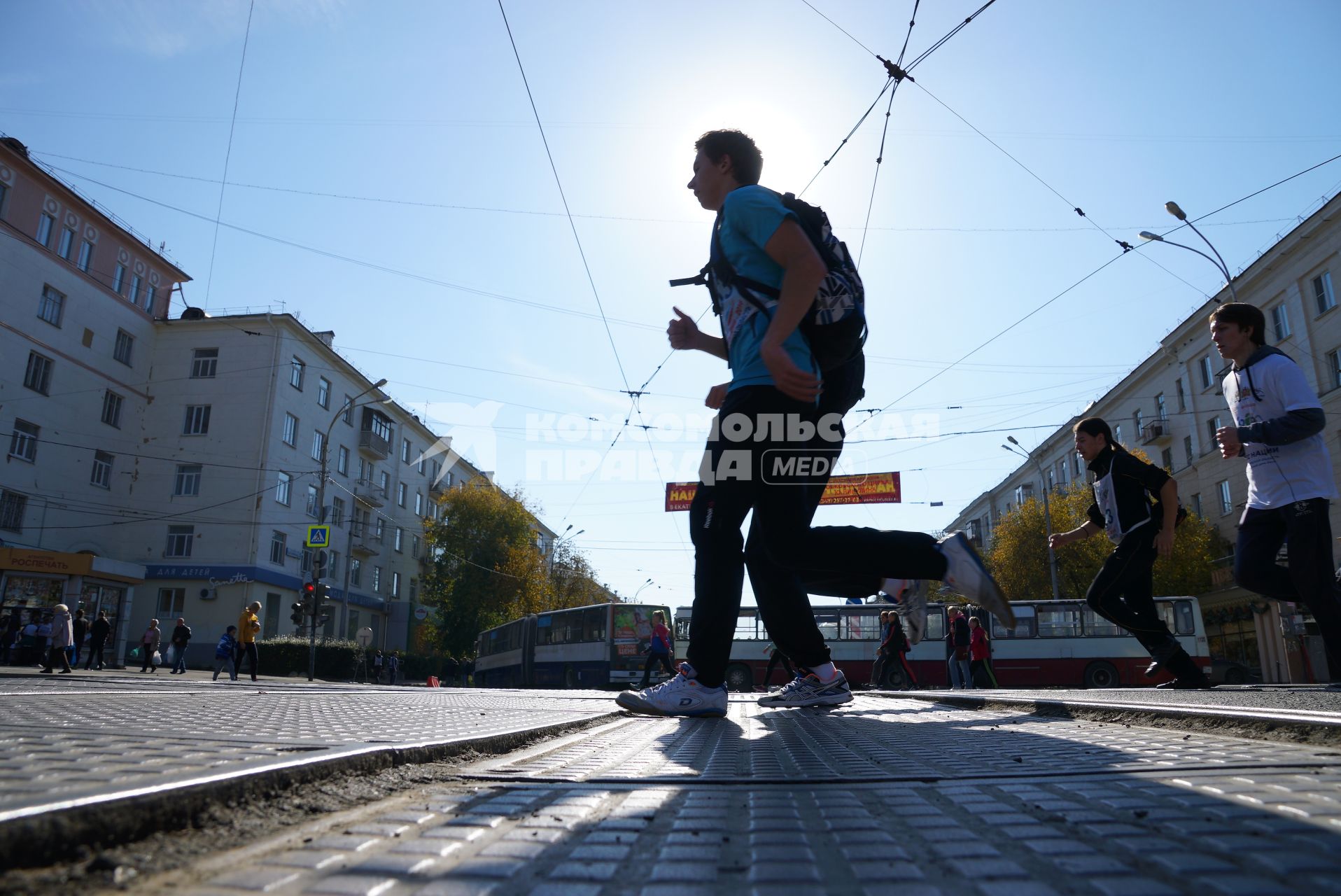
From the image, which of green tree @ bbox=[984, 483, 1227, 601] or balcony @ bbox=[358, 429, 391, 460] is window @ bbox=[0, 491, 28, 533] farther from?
green tree @ bbox=[984, 483, 1227, 601]

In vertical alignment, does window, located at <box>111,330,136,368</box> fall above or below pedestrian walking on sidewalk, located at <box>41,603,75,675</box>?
above

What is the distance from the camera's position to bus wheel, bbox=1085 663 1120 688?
71.0 feet

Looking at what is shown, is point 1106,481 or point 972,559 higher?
point 1106,481

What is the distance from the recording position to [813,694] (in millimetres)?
4227

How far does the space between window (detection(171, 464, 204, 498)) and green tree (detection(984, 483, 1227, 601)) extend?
31508 mm

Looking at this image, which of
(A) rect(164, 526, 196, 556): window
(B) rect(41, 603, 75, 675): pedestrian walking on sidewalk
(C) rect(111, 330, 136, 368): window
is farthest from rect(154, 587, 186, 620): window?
(B) rect(41, 603, 75, 675): pedestrian walking on sidewalk

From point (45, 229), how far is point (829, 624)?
91.9 ft

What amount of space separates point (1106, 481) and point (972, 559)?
274cm

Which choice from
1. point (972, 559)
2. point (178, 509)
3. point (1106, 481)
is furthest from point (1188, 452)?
point (178, 509)

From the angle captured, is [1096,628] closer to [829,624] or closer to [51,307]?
[829,624]

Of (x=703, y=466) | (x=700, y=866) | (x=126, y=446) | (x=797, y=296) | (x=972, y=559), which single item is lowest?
(x=700, y=866)

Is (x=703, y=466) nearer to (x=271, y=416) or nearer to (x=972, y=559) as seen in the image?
(x=972, y=559)

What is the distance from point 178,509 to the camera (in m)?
33.7

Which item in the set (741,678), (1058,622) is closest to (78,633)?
(741,678)
